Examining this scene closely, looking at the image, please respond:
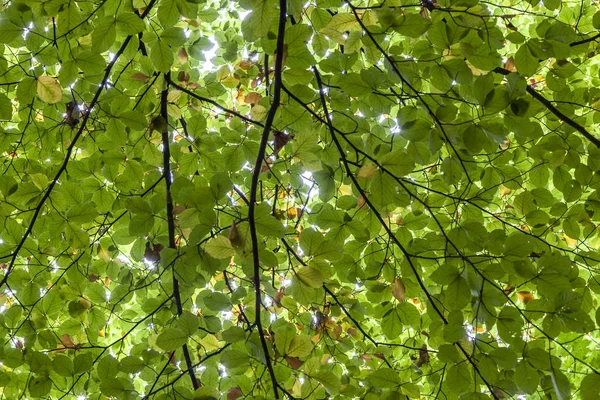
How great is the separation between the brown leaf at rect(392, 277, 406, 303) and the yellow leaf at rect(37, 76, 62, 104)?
1326 mm

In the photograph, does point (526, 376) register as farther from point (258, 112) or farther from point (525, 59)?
point (258, 112)

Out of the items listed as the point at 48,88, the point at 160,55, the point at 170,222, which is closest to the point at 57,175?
the point at 48,88

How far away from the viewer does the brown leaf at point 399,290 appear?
1.78m

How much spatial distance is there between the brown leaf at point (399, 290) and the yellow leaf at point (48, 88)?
52.2 inches

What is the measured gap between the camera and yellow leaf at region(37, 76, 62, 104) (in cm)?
171

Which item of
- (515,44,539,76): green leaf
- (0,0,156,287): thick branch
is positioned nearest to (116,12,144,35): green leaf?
(0,0,156,287): thick branch

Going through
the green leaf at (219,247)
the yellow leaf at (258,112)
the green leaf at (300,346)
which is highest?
the yellow leaf at (258,112)

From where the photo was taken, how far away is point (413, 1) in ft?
7.60

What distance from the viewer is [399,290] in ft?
5.89

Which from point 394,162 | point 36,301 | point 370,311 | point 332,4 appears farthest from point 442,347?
point 36,301

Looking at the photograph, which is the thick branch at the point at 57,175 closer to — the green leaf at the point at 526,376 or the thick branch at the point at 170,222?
the thick branch at the point at 170,222

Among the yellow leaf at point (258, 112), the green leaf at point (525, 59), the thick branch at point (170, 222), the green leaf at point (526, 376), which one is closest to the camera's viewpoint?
the green leaf at point (526, 376)

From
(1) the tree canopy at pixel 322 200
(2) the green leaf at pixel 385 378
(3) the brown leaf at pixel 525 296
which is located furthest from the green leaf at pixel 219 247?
(3) the brown leaf at pixel 525 296

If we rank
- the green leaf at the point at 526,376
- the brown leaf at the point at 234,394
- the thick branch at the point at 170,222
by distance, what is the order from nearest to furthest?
the green leaf at the point at 526,376 < the brown leaf at the point at 234,394 < the thick branch at the point at 170,222
